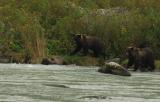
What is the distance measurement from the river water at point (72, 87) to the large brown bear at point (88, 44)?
A: 243 inches

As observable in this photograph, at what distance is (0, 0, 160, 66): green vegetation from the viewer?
2925cm

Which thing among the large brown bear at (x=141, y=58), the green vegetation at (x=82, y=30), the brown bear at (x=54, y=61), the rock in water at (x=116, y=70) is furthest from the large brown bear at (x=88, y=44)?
the rock in water at (x=116, y=70)

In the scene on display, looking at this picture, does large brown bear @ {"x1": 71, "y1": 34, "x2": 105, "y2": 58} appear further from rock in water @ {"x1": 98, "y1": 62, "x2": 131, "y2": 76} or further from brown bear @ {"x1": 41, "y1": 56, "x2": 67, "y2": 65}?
rock in water @ {"x1": 98, "y1": 62, "x2": 131, "y2": 76}

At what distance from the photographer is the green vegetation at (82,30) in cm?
2925

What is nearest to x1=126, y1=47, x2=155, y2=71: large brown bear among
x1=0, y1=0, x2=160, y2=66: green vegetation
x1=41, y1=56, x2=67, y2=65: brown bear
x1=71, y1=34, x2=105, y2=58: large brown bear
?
x1=0, y1=0, x2=160, y2=66: green vegetation

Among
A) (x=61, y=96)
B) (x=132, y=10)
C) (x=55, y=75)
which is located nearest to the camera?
(x=61, y=96)

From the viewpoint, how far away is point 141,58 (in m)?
26.2

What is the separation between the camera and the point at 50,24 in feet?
118

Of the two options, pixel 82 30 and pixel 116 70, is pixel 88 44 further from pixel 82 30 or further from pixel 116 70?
pixel 116 70

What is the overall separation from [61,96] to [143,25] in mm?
15968

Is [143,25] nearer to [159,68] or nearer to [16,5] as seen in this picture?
[159,68]

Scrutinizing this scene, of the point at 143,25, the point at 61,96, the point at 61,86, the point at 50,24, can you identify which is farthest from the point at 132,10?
the point at 61,96

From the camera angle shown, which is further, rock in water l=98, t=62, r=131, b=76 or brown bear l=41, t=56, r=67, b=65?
brown bear l=41, t=56, r=67, b=65

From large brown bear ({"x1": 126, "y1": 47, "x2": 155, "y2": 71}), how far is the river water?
3.59 m
